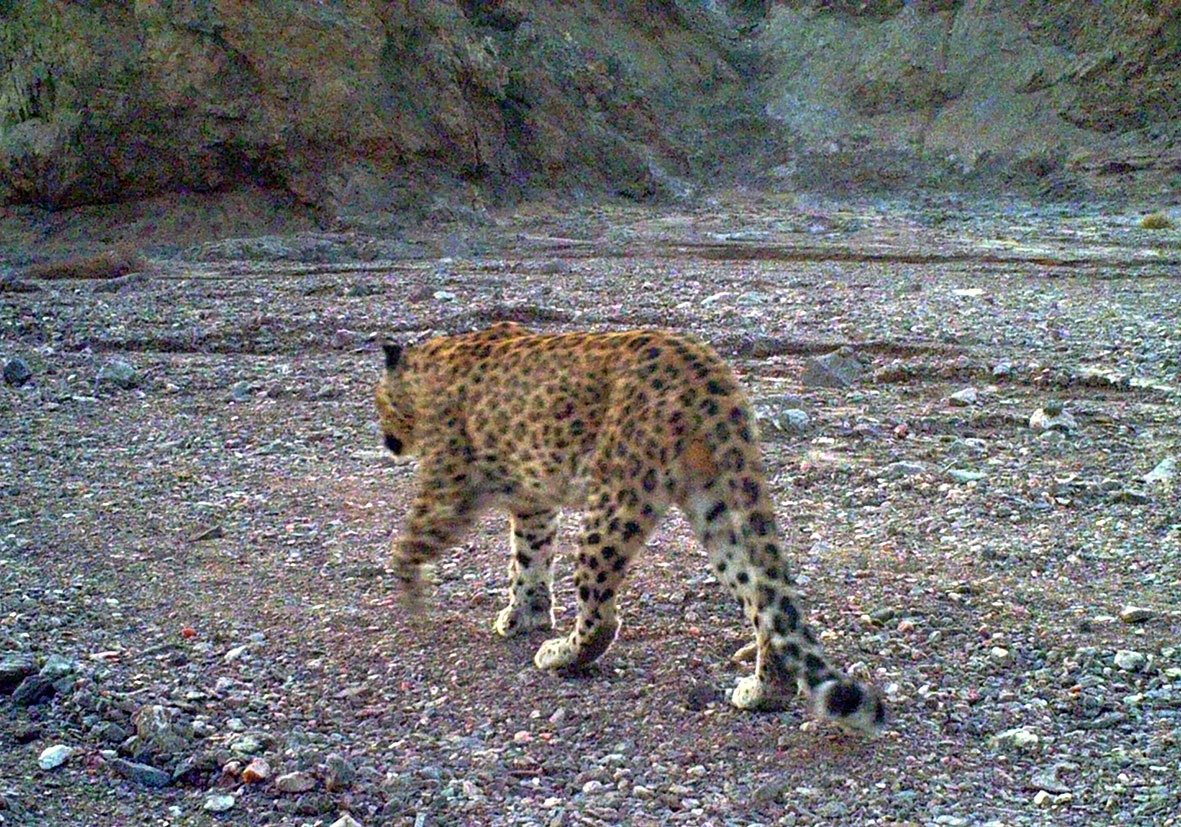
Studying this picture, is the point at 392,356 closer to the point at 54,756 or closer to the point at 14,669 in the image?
the point at 14,669

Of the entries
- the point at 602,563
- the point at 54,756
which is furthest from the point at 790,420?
the point at 54,756

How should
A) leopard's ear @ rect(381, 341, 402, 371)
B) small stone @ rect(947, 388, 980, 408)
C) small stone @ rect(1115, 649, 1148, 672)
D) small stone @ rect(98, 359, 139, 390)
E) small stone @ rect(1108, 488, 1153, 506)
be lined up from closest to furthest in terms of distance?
small stone @ rect(1115, 649, 1148, 672) → leopard's ear @ rect(381, 341, 402, 371) → small stone @ rect(1108, 488, 1153, 506) → small stone @ rect(947, 388, 980, 408) → small stone @ rect(98, 359, 139, 390)

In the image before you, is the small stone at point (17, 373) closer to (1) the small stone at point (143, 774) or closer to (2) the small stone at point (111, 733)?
(2) the small stone at point (111, 733)

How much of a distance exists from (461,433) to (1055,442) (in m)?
4.45

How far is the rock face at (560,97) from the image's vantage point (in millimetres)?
21359

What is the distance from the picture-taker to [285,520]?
7.55 m

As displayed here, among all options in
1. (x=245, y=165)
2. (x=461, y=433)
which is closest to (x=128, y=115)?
(x=245, y=165)

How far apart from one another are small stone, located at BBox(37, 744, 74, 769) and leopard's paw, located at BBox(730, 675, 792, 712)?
2.46m

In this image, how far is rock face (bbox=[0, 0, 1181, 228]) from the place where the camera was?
841 inches

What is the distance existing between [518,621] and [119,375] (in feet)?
20.7

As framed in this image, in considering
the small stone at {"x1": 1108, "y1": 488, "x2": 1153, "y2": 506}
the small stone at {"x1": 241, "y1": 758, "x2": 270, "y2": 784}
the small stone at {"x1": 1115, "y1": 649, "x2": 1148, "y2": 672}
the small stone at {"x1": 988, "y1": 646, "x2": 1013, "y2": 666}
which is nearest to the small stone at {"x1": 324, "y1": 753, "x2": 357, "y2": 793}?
the small stone at {"x1": 241, "y1": 758, "x2": 270, "y2": 784}

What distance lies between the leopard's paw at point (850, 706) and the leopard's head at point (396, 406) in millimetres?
2635

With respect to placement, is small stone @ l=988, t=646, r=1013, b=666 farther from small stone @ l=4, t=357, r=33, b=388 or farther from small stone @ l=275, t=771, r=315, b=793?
small stone @ l=4, t=357, r=33, b=388

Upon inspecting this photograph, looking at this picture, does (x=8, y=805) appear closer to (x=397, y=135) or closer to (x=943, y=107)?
(x=397, y=135)
